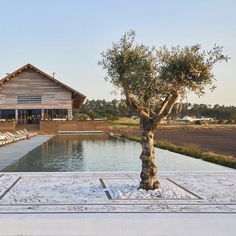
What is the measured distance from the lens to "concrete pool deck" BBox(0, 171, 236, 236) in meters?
5.49

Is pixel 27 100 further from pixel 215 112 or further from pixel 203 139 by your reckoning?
pixel 215 112

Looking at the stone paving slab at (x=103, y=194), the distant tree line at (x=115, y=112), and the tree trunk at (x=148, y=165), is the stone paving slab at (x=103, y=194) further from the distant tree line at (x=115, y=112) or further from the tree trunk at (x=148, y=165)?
the distant tree line at (x=115, y=112)

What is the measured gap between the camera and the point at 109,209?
6.11 metres

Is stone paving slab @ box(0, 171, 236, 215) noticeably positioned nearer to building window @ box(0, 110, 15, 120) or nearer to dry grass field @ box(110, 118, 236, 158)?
dry grass field @ box(110, 118, 236, 158)

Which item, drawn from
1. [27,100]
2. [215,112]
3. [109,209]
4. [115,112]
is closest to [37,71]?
[27,100]

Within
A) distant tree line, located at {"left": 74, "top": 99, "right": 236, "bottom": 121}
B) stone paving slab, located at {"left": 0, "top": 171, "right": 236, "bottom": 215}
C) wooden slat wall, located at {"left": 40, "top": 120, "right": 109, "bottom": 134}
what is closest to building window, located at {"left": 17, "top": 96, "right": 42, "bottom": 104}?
wooden slat wall, located at {"left": 40, "top": 120, "right": 109, "bottom": 134}

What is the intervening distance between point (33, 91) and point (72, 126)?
5171 mm

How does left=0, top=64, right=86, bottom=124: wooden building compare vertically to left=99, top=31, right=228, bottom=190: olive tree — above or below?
above

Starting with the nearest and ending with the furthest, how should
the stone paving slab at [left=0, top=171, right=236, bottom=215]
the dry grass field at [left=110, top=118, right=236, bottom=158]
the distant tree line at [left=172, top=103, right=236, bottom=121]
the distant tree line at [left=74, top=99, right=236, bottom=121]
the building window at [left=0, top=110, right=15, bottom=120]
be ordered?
the stone paving slab at [left=0, top=171, right=236, bottom=215], the dry grass field at [left=110, top=118, right=236, bottom=158], the building window at [left=0, top=110, right=15, bottom=120], the distant tree line at [left=74, top=99, right=236, bottom=121], the distant tree line at [left=172, top=103, right=236, bottom=121]

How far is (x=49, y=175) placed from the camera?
32.1 feet

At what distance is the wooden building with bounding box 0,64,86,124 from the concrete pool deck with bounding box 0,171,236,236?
3157 cm

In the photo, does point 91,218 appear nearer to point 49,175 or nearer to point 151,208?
point 151,208

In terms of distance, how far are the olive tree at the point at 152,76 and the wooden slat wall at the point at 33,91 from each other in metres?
32.8

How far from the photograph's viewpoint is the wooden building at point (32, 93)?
1548 inches
